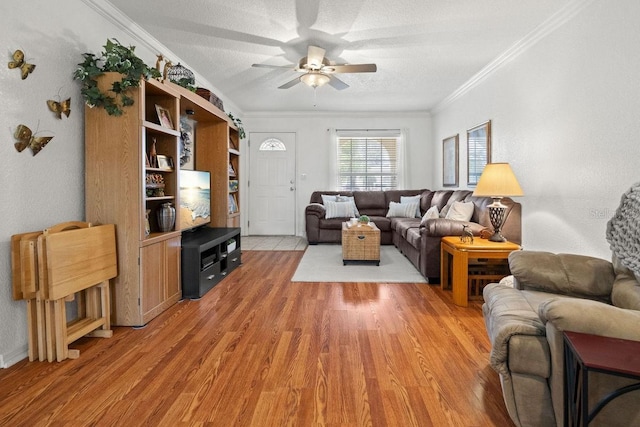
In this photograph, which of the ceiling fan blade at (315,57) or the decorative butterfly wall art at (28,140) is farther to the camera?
the ceiling fan blade at (315,57)

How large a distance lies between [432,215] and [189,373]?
3918mm

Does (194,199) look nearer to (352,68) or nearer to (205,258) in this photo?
(205,258)

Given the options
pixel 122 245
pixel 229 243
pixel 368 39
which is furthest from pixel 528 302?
pixel 229 243

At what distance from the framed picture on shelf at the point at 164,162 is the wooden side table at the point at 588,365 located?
9.91 ft

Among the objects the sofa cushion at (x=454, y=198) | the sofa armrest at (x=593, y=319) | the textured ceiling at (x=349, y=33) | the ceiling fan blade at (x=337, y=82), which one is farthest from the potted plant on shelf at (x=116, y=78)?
the sofa cushion at (x=454, y=198)

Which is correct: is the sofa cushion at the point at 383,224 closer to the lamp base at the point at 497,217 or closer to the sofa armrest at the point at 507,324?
the lamp base at the point at 497,217

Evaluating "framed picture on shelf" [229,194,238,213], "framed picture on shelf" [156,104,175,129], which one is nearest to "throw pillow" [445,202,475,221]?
"framed picture on shelf" [229,194,238,213]

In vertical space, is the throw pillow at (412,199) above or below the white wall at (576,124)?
below

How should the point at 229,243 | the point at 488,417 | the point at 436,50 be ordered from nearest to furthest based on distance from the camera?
the point at 488,417 → the point at 436,50 → the point at 229,243

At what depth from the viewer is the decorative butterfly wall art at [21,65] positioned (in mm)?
2051

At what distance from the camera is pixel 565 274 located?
1.98 m

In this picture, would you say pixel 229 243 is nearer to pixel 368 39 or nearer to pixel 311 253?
pixel 311 253

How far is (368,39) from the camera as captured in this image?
3.63m

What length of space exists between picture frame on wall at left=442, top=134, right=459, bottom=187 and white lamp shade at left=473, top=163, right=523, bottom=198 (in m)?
2.57
